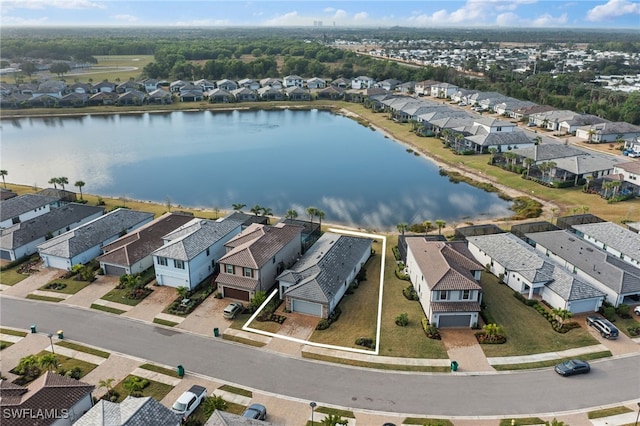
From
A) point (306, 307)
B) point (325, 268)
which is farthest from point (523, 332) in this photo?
point (306, 307)

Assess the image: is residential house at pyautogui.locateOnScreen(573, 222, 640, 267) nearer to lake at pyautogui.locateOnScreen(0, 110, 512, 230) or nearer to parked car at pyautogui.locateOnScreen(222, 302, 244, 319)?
lake at pyautogui.locateOnScreen(0, 110, 512, 230)

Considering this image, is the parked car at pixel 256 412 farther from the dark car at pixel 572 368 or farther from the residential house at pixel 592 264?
the residential house at pixel 592 264

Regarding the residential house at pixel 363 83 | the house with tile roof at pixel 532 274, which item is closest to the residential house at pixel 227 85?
the residential house at pixel 363 83

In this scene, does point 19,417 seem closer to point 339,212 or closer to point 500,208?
point 339,212

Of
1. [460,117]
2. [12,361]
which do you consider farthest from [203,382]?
[460,117]

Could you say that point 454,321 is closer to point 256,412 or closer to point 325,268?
point 325,268
